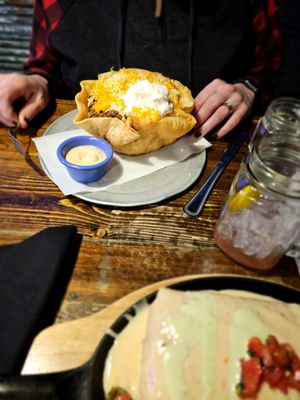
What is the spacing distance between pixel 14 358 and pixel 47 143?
2.51 ft

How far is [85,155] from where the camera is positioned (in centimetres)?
120

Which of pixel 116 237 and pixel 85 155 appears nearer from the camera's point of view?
pixel 116 237

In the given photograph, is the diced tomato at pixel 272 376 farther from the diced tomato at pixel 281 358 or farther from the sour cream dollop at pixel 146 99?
the sour cream dollop at pixel 146 99

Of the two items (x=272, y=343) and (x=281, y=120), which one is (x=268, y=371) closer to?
(x=272, y=343)

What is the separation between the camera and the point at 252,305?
31.5 inches

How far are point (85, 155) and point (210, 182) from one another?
0.45m

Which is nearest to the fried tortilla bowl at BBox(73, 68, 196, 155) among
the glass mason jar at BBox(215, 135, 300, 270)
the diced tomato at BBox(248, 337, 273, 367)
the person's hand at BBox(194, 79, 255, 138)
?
the person's hand at BBox(194, 79, 255, 138)

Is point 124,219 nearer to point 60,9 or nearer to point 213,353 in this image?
point 213,353

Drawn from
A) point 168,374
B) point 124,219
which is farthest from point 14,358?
point 124,219

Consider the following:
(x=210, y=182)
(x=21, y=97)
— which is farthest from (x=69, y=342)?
(x=21, y=97)

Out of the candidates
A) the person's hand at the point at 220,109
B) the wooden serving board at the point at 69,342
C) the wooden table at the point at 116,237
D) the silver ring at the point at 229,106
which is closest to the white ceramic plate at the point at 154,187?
the wooden table at the point at 116,237

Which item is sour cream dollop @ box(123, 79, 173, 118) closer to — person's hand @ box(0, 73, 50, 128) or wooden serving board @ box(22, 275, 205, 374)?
person's hand @ box(0, 73, 50, 128)

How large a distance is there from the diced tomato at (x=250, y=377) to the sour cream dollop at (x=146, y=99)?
0.83 metres

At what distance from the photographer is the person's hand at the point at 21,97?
1344mm
